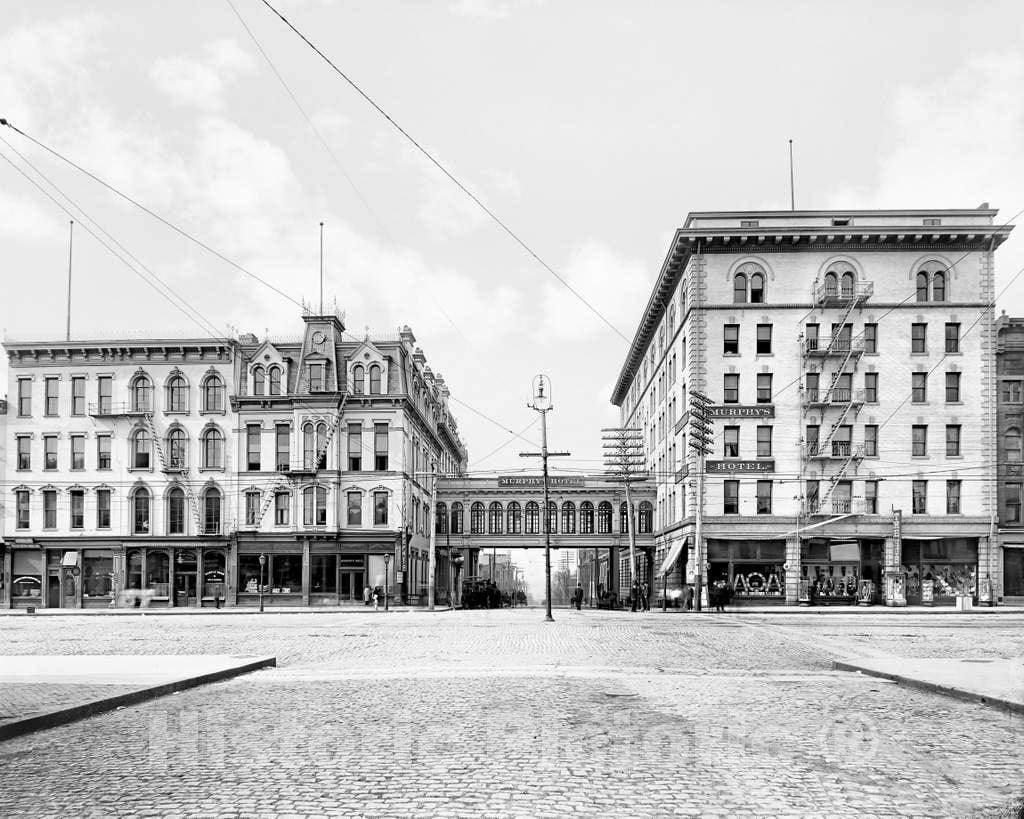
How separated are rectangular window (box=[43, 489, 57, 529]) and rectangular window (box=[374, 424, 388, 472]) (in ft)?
59.3

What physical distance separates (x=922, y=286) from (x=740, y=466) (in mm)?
12867

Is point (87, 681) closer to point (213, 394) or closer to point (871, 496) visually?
point (871, 496)

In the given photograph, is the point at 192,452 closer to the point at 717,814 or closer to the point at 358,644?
the point at 358,644

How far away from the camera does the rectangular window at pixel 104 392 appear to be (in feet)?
192

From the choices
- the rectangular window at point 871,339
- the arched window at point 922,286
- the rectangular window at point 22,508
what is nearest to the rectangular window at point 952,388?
the rectangular window at point 871,339

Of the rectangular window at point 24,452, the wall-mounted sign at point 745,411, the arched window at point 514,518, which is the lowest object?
the arched window at point 514,518

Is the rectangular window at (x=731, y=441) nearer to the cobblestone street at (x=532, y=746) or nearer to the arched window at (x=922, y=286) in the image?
the arched window at (x=922, y=286)

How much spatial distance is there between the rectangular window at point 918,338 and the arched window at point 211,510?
37651mm

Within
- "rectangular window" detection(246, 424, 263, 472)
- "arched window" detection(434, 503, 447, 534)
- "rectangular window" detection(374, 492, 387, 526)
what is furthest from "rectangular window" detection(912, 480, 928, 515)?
"rectangular window" detection(246, 424, 263, 472)

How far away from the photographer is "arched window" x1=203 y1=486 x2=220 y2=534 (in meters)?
58.2

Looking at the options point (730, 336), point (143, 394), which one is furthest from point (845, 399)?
point (143, 394)

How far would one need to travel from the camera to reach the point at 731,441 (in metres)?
53.0

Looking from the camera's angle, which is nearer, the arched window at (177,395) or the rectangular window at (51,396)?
the arched window at (177,395)

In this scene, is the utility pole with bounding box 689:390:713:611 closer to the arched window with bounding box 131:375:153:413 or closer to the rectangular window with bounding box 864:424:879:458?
the rectangular window with bounding box 864:424:879:458
